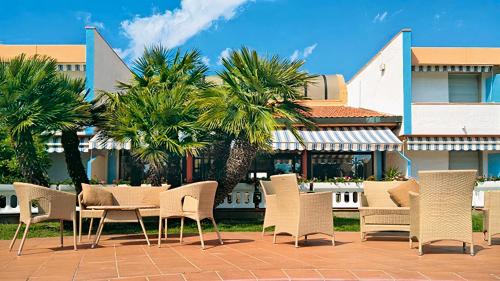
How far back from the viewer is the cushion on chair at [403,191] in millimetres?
10227

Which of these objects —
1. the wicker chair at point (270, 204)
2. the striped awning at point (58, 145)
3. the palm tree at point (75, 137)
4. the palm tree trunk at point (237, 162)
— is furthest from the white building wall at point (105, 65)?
the wicker chair at point (270, 204)

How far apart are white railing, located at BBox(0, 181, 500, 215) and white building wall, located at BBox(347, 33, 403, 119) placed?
4.60 m

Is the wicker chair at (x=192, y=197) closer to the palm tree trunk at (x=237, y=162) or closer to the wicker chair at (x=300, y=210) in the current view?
the wicker chair at (x=300, y=210)

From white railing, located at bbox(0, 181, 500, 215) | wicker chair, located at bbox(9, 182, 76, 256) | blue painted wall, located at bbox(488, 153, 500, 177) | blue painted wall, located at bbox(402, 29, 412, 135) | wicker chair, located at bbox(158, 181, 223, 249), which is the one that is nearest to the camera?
wicker chair, located at bbox(9, 182, 76, 256)

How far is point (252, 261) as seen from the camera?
7480mm

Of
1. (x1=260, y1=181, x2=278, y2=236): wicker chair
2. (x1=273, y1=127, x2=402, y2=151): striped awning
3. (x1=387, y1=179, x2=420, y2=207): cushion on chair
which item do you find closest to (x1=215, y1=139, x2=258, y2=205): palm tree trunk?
(x1=260, y1=181, x2=278, y2=236): wicker chair

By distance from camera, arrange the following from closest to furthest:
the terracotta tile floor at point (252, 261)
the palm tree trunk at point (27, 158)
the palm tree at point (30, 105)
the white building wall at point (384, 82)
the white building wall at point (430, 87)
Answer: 1. the terracotta tile floor at point (252, 261)
2. the palm tree at point (30, 105)
3. the palm tree trunk at point (27, 158)
4. the white building wall at point (384, 82)
5. the white building wall at point (430, 87)

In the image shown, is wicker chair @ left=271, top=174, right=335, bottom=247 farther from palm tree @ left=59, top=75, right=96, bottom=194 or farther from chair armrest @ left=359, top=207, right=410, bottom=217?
palm tree @ left=59, top=75, right=96, bottom=194

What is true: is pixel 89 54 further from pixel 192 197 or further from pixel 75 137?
pixel 192 197

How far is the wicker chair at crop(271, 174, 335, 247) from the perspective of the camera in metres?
9.38

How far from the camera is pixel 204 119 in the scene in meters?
14.1

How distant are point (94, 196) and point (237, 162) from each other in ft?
16.2

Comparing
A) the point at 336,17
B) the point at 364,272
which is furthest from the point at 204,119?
the point at 336,17

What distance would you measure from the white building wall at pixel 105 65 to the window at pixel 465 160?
13.6m
